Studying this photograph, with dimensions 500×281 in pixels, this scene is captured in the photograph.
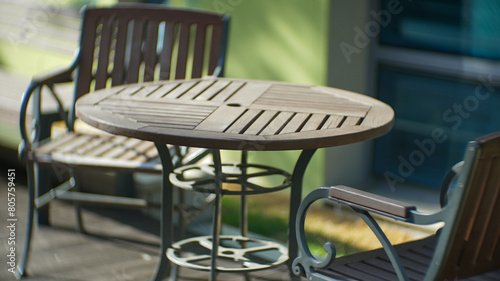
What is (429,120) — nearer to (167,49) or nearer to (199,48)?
(199,48)

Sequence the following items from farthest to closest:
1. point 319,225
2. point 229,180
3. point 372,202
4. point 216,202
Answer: point 319,225
point 229,180
point 216,202
point 372,202

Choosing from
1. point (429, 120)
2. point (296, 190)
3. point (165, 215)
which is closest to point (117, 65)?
point (165, 215)

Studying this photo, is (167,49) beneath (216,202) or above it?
above

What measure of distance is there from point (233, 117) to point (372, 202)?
0.76 metres

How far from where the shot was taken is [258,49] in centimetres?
426

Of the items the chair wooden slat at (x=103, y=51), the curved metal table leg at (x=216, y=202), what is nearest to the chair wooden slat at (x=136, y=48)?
the chair wooden slat at (x=103, y=51)

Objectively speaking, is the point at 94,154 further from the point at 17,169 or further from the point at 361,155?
the point at 17,169

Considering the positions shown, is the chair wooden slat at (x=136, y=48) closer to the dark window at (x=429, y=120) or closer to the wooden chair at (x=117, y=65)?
the wooden chair at (x=117, y=65)

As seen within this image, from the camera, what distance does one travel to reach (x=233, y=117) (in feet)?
8.29

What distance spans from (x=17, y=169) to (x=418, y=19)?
9.56 feet

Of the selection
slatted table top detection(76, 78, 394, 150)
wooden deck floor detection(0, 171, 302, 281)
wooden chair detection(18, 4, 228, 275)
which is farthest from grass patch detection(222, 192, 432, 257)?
slatted table top detection(76, 78, 394, 150)

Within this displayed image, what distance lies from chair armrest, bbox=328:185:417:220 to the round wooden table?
0.30 m

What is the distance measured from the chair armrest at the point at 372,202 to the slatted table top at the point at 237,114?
31cm

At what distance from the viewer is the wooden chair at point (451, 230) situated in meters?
1.75
